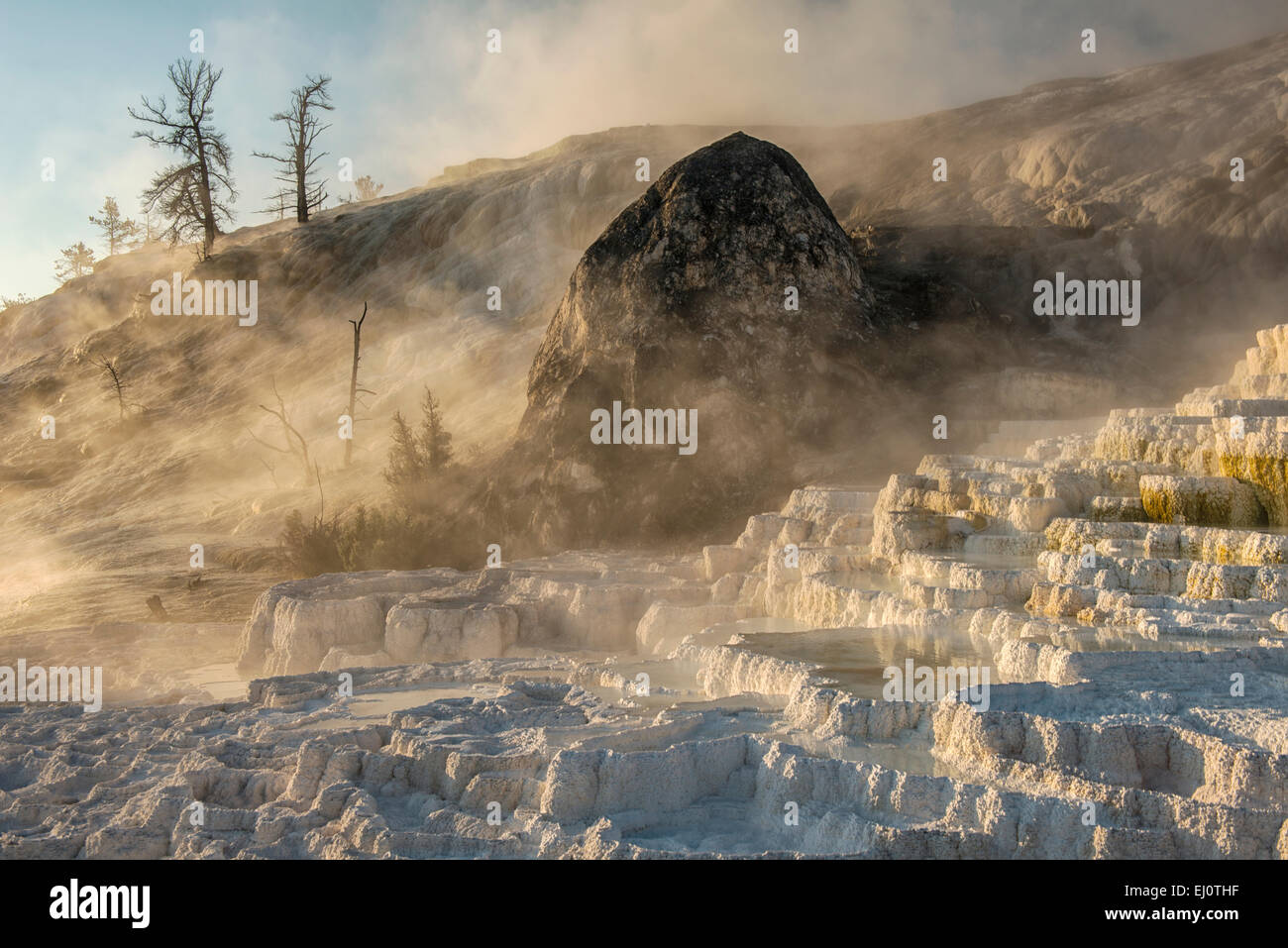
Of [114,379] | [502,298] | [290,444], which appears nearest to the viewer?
[290,444]

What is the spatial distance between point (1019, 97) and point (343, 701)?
23.4m

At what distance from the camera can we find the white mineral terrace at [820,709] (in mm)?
5465

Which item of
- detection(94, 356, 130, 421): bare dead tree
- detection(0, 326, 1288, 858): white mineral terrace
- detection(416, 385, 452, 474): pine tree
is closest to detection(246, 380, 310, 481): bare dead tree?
detection(416, 385, 452, 474): pine tree

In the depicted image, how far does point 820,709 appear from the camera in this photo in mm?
6629

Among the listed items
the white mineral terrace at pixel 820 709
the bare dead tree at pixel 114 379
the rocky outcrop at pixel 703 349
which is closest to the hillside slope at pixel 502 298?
the bare dead tree at pixel 114 379

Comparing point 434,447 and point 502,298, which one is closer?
point 434,447

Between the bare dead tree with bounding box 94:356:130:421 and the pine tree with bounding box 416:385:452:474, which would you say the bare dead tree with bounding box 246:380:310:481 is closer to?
the pine tree with bounding box 416:385:452:474

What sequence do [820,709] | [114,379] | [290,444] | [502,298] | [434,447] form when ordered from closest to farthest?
[820,709], [434,447], [290,444], [502,298], [114,379]

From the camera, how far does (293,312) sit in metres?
31.2

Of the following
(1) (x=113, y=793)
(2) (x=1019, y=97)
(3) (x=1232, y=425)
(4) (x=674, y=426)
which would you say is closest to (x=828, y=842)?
(1) (x=113, y=793)

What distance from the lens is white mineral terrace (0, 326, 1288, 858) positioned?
5.46 meters

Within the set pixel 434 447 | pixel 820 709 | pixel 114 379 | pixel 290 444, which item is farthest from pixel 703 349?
pixel 114 379

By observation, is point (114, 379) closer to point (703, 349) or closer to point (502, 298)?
point (502, 298)
